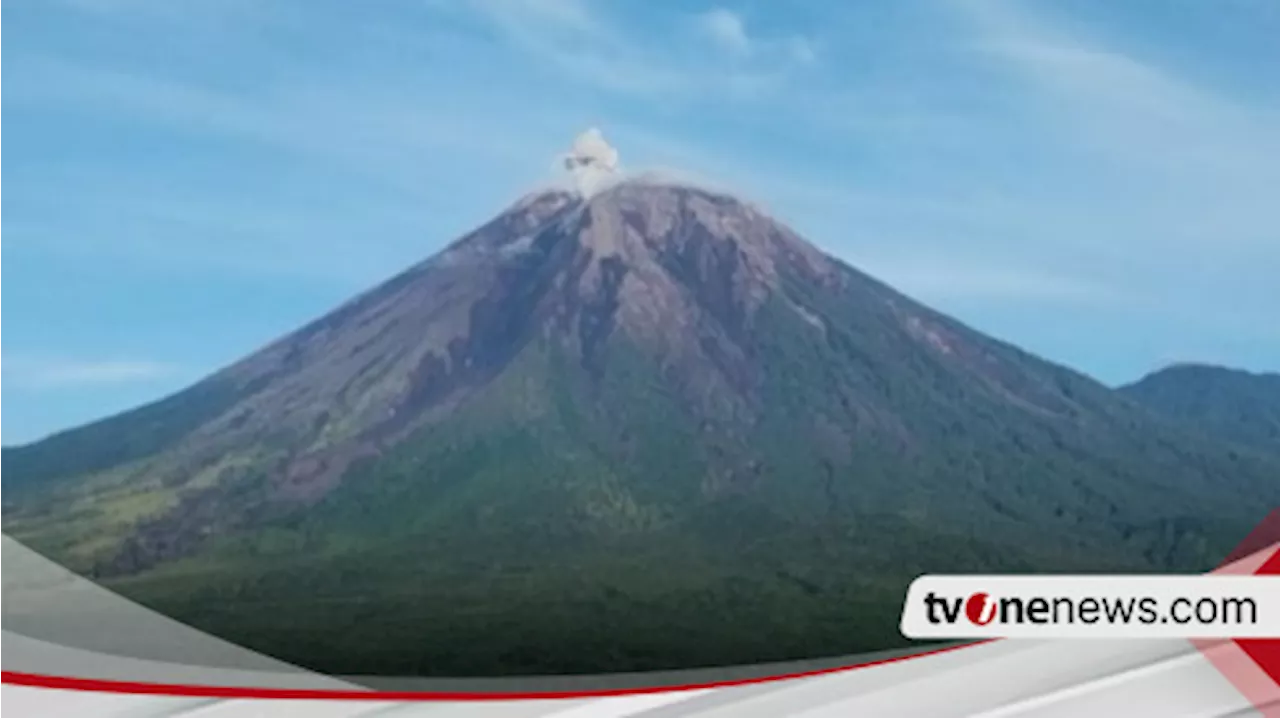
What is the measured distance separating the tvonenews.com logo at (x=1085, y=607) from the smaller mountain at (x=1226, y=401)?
380 centimetres

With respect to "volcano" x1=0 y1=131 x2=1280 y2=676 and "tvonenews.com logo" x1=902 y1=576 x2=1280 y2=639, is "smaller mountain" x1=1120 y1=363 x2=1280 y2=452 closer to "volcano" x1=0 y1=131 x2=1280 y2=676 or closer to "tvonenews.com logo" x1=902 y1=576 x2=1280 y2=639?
"volcano" x1=0 y1=131 x2=1280 y2=676

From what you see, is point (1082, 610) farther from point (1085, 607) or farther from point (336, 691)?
point (336, 691)

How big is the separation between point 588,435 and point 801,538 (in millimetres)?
1419

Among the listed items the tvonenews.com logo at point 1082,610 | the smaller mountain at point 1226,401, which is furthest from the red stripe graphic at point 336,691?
the smaller mountain at point 1226,401

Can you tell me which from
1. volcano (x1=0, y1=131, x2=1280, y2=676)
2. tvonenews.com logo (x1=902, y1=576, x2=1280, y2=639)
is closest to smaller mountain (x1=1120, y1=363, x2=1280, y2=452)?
volcano (x1=0, y1=131, x2=1280, y2=676)

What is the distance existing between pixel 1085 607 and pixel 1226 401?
4591 millimetres

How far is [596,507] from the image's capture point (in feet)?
20.1

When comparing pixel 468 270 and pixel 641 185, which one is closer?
pixel 641 185

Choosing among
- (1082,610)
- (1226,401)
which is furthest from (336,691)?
(1226,401)

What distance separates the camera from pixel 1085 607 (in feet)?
4.43

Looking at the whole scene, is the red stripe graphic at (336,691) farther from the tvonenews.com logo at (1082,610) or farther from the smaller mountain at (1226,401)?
the smaller mountain at (1226,401)

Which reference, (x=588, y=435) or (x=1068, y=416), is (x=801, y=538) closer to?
(x=588, y=435)

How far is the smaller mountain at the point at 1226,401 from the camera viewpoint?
16.9ft

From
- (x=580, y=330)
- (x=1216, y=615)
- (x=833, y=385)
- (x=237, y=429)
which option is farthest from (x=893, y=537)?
(x=1216, y=615)
